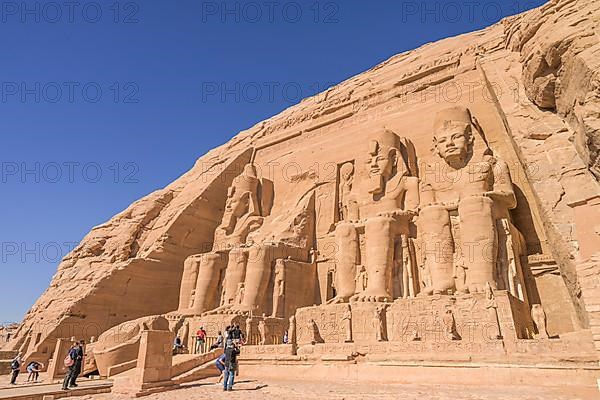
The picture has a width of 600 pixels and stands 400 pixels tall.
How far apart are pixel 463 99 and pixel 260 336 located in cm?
756

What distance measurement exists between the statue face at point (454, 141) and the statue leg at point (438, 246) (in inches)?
54.6

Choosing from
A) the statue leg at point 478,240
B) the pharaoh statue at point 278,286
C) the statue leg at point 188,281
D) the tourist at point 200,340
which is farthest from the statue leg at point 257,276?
the statue leg at point 478,240

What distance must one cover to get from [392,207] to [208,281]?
490 centimetres

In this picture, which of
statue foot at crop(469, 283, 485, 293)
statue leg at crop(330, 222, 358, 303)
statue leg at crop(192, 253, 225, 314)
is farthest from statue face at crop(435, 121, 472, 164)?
statue leg at crop(192, 253, 225, 314)

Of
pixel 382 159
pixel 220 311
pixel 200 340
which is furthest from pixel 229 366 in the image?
pixel 382 159

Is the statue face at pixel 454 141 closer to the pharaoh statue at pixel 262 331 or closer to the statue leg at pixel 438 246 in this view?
the statue leg at pixel 438 246

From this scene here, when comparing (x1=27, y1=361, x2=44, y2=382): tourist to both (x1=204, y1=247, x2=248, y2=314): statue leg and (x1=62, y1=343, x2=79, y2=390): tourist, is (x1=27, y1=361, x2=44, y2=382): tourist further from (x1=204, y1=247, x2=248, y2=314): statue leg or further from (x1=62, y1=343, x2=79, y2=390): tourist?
(x1=204, y1=247, x2=248, y2=314): statue leg

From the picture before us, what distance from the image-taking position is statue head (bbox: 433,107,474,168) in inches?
377

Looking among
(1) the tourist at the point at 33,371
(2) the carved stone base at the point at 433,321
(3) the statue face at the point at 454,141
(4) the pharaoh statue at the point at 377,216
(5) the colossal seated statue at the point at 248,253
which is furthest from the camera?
(5) the colossal seated statue at the point at 248,253

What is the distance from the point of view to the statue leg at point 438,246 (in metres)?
8.34

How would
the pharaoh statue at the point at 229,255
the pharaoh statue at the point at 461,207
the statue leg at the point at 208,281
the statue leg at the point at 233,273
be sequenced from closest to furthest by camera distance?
the pharaoh statue at the point at 461,207 < the statue leg at the point at 233,273 < the pharaoh statue at the point at 229,255 < the statue leg at the point at 208,281

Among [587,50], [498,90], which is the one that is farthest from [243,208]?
[587,50]

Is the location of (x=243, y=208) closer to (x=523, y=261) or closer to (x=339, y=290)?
(x=339, y=290)

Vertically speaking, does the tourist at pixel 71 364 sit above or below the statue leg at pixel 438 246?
below
